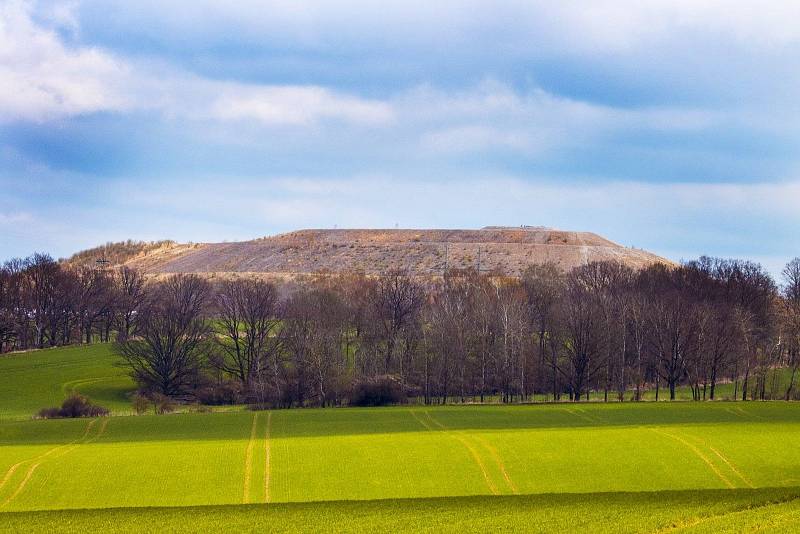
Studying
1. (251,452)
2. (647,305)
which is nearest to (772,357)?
(647,305)

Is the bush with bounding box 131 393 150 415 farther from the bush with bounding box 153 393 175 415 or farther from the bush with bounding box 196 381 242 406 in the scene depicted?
the bush with bounding box 196 381 242 406

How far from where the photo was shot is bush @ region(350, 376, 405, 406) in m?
79.9

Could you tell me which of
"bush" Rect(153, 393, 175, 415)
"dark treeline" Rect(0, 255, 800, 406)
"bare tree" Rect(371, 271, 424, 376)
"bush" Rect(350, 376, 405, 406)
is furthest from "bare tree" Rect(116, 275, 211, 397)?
"bush" Rect(350, 376, 405, 406)

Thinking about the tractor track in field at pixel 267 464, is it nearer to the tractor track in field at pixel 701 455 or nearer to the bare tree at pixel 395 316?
the tractor track in field at pixel 701 455

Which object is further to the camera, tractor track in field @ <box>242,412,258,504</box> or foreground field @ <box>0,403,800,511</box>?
foreground field @ <box>0,403,800,511</box>

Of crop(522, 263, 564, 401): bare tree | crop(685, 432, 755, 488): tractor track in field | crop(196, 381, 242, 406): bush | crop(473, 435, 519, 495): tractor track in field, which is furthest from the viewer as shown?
crop(522, 263, 564, 401): bare tree

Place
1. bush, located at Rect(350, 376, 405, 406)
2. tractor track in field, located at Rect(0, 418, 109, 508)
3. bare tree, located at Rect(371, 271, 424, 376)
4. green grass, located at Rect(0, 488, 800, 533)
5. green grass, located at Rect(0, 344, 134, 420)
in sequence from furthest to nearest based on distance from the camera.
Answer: bare tree, located at Rect(371, 271, 424, 376) → green grass, located at Rect(0, 344, 134, 420) → bush, located at Rect(350, 376, 405, 406) → tractor track in field, located at Rect(0, 418, 109, 508) → green grass, located at Rect(0, 488, 800, 533)

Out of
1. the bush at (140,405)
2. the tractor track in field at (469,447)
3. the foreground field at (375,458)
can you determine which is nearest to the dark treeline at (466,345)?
the bush at (140,405)

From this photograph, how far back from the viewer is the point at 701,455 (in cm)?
4684

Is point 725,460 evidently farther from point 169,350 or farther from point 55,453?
point 169,350

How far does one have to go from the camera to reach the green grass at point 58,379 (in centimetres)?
8094

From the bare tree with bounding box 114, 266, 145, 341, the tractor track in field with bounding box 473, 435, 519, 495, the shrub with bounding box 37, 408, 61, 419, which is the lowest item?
the shrub with bounding box 37, 408, 61, 419

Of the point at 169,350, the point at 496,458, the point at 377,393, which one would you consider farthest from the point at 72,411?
the point at 496,458

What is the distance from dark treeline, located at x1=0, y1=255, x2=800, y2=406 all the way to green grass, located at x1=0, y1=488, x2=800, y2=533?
42267 millimetres
